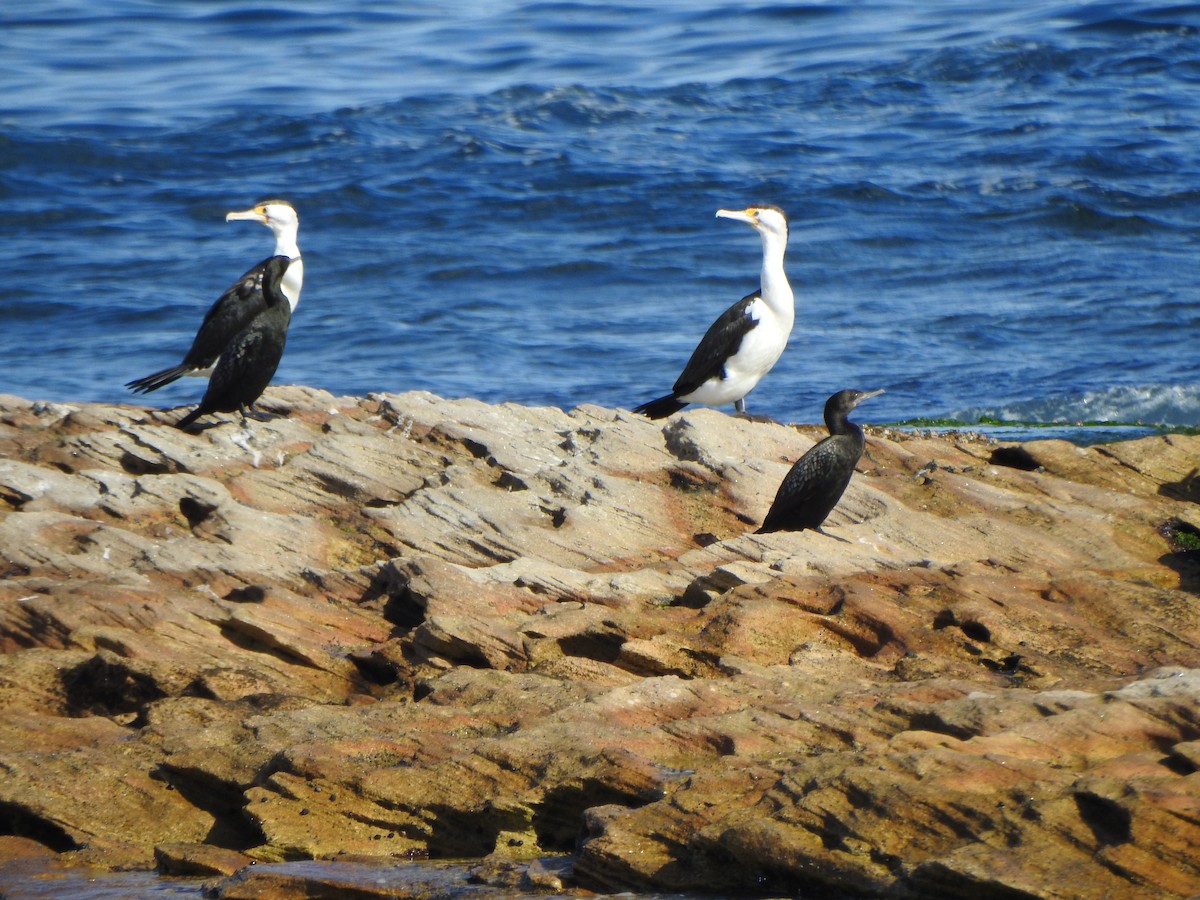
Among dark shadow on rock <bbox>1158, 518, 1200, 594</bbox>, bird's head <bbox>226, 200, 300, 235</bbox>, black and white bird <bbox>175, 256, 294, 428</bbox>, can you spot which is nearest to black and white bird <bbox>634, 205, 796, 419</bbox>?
black and white bird <bbox>175, 256, 294, 428</bbox>

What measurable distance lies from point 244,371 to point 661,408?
3.26 meters

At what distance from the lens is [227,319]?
12.5m

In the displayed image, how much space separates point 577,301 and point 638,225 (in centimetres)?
390

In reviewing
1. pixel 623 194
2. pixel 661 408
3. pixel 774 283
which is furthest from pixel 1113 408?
pixel 623 194

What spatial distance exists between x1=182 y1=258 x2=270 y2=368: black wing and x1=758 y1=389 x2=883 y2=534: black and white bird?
537 cm

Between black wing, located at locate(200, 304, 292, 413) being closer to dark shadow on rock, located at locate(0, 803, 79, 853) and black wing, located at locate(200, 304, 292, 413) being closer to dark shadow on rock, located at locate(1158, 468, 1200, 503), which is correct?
dark shadow on rock, located at locate(0, 803, 79, 853)

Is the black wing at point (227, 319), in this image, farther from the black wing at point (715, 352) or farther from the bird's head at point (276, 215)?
the black wing at point (715, 352)

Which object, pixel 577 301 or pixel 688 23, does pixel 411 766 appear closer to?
pixel 577 301

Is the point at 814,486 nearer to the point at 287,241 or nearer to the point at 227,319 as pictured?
the point at 227,319

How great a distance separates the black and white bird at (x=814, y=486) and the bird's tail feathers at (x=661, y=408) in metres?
3.15

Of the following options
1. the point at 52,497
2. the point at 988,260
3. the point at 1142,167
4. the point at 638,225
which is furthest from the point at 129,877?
the point at 1142,167

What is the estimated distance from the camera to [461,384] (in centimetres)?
2006

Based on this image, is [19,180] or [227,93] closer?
[19,180]

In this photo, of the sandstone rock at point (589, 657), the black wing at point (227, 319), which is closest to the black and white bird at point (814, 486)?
the sandstone rock at point (589, 657)
